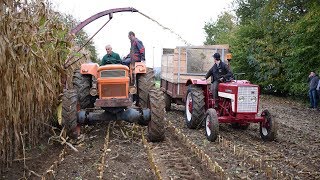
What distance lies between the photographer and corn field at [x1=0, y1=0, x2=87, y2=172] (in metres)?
5.00

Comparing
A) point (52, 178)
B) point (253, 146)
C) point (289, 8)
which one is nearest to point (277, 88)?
point (289, 8)

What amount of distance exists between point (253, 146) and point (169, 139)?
1.60m

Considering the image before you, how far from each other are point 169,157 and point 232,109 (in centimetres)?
224

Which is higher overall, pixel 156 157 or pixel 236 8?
pixel 236 8

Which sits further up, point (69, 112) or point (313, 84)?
point (69, 112)

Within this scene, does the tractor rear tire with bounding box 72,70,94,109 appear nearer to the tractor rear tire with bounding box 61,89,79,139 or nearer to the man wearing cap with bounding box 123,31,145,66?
the tractor rear tire with bounding box 61,89,79,139

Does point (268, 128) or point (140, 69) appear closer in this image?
point (140, 69)

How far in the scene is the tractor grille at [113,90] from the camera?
302 inches

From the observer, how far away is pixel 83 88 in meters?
7.97

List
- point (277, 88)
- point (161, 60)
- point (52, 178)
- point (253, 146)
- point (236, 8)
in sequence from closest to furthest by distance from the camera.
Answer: point (52, 178), point (253, 146), point (161, 60), point (277, 88), point (236, 8)

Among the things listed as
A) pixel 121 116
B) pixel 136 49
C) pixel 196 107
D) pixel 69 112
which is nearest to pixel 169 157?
pixel 121 116

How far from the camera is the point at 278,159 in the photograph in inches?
260

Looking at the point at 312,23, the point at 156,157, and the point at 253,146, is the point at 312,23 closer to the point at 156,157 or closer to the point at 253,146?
the point at 253,146

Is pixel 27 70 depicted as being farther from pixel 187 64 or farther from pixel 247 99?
pixel 187 64
